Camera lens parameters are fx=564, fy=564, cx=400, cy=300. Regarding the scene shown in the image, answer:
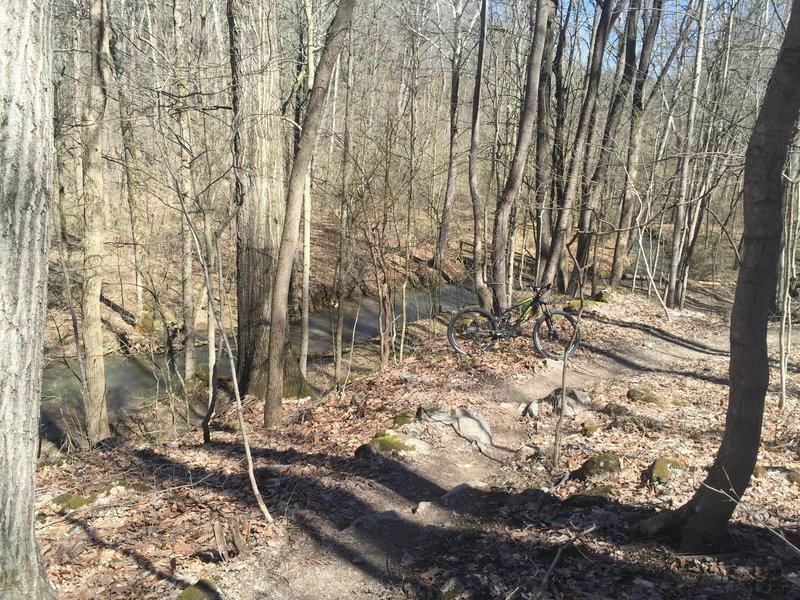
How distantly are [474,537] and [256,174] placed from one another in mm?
6081

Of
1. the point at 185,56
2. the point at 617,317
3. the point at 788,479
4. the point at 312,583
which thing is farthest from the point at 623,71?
the point at 312,583

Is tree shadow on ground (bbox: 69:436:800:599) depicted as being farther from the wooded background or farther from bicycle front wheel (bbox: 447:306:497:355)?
bicycle front wheel (bbox: 447:306:497:355)

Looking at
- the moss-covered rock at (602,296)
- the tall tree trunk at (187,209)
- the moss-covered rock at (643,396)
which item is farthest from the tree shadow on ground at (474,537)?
the moss-covered rock at (602,296)

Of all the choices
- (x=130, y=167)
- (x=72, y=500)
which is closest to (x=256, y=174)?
(x=130, y=167)

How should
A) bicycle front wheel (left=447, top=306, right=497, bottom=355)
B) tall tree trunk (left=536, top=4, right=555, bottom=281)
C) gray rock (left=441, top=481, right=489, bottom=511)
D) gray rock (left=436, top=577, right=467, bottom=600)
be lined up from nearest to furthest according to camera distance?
gray rock (left=436, top=577, right=467, bottom=600) < gray rock (left=441, top=481, right=489, bottom=511) < bicycle front wheel (left=447, top=306, right=497, bottom=355) < tall tree trunk (left=536, top=4, right=555, bottom=281)

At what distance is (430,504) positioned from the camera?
214 inches

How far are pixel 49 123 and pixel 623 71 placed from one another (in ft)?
49.1

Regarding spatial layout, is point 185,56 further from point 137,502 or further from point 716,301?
point 716,301

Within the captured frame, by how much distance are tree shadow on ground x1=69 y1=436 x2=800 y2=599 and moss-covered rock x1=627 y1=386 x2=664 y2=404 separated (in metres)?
3.17

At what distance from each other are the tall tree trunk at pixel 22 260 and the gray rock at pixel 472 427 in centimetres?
483

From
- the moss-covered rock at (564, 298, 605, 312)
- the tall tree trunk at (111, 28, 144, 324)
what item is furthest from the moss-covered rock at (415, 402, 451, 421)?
the tall tree trunk at (111, 28, 144, 324)

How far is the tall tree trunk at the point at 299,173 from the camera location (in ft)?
22.7

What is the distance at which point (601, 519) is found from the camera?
4668 mm

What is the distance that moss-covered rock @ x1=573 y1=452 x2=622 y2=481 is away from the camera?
5477 mm
